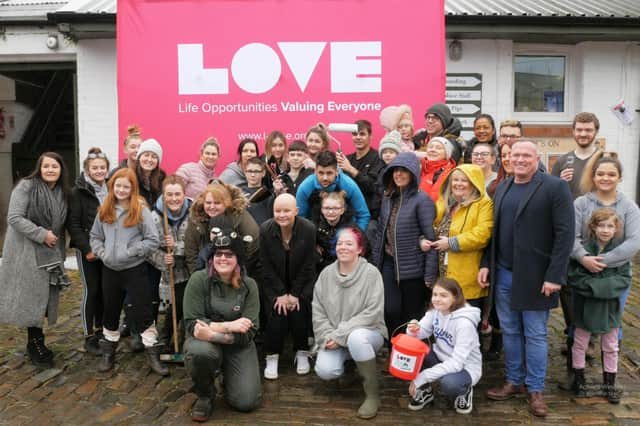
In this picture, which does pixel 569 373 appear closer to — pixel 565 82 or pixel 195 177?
pixel 195 177

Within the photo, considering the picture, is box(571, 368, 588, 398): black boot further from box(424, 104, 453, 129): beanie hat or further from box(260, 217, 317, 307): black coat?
box(424, 104, 453, 129): beanie hat

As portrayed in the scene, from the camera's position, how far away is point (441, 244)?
13.6ft

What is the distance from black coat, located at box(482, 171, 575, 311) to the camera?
3.65 m

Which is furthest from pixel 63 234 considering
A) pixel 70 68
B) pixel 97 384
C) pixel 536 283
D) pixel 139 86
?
pixel 70 68

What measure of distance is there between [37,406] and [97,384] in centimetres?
47

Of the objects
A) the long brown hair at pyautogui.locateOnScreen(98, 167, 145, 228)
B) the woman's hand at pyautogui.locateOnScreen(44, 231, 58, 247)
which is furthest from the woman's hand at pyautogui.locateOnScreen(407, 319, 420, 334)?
the woman's hand at pyautogui.locateOnScreen(44, 231, 58, 247)

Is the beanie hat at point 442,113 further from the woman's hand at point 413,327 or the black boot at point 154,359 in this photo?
the black boot at point 154,359

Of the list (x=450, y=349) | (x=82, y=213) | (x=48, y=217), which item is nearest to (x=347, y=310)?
(x=450, y=349)

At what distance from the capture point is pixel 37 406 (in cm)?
396

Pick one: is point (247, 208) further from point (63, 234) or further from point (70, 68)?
point (70, 68)

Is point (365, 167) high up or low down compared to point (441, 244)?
up

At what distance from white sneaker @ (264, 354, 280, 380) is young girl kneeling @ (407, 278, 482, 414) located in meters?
1.13

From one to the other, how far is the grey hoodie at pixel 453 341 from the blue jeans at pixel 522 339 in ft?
0.80

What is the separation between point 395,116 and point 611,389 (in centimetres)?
296
